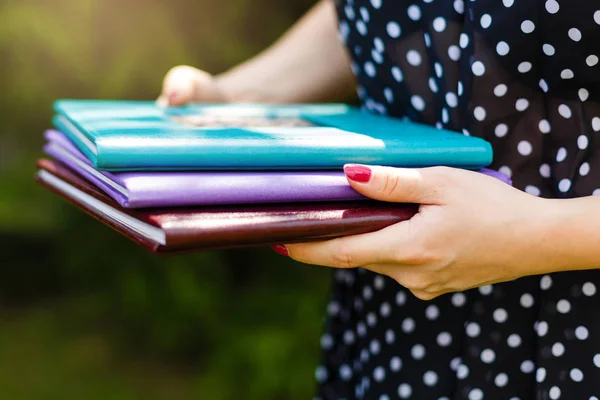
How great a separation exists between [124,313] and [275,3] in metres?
0.83

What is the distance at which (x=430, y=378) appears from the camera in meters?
0.67

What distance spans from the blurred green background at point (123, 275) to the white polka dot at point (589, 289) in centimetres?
104

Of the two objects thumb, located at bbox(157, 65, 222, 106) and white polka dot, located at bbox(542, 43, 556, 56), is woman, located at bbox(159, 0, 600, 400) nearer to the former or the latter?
white polka dot, located at bbox(542, 43, 556, 56)

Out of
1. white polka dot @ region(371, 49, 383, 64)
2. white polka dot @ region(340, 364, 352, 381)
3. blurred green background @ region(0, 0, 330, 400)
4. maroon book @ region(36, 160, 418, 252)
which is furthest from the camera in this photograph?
blurred green background @ region(0, 0, 330, 400)

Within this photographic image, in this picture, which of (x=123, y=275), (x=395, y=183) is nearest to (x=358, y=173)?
(x=395, y=183)

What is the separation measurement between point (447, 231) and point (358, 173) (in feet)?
0.27

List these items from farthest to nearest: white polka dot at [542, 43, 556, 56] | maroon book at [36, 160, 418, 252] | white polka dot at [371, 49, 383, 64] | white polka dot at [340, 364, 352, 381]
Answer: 1. white polka dot at [340, 364, 352, 381]
2. white polka dot at [371, 49, 383, 64]
3. white polka dot at [542, 43, 556, 56]
4. maroon book at [36, 160, 418, 252]

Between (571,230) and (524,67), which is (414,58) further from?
(571,230)

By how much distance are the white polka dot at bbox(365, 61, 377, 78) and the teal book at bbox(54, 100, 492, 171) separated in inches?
1.8

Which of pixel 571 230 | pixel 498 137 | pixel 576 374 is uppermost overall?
pixel 498 137

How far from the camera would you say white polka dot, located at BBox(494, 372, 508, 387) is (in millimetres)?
649

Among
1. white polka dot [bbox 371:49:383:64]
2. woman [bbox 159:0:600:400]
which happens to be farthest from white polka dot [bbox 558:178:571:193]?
white polka dot [bbox 371:49:383:64]

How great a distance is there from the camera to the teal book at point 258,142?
48 cm

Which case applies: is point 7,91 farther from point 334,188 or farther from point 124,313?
point 334,188
